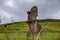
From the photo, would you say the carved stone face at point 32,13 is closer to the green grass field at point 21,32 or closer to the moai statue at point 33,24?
the moai statue at point 33,24

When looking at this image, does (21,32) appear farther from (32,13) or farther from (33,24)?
(32,13)

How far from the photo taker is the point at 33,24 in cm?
546

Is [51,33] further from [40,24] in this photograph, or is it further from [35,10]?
[35,10]

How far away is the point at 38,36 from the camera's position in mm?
5605

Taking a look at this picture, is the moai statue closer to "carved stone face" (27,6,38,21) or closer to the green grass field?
"carved stone face" (27,6,38,21)

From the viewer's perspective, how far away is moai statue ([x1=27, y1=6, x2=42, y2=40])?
5.36 m

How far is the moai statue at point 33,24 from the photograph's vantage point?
17.6 feet

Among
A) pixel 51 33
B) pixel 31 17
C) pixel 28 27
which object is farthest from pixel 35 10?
pixel 51 33

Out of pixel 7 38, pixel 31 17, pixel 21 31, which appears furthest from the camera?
pixel 21 31

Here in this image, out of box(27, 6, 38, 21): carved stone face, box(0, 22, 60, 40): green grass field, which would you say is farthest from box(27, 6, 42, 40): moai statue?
box(0, 22, 60, 40): green grass field

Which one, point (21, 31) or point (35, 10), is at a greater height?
point (35, 10)

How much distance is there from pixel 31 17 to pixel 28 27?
1.36 feet

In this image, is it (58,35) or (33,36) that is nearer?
(33,36)

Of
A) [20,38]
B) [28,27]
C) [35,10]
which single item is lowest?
[20,38]
